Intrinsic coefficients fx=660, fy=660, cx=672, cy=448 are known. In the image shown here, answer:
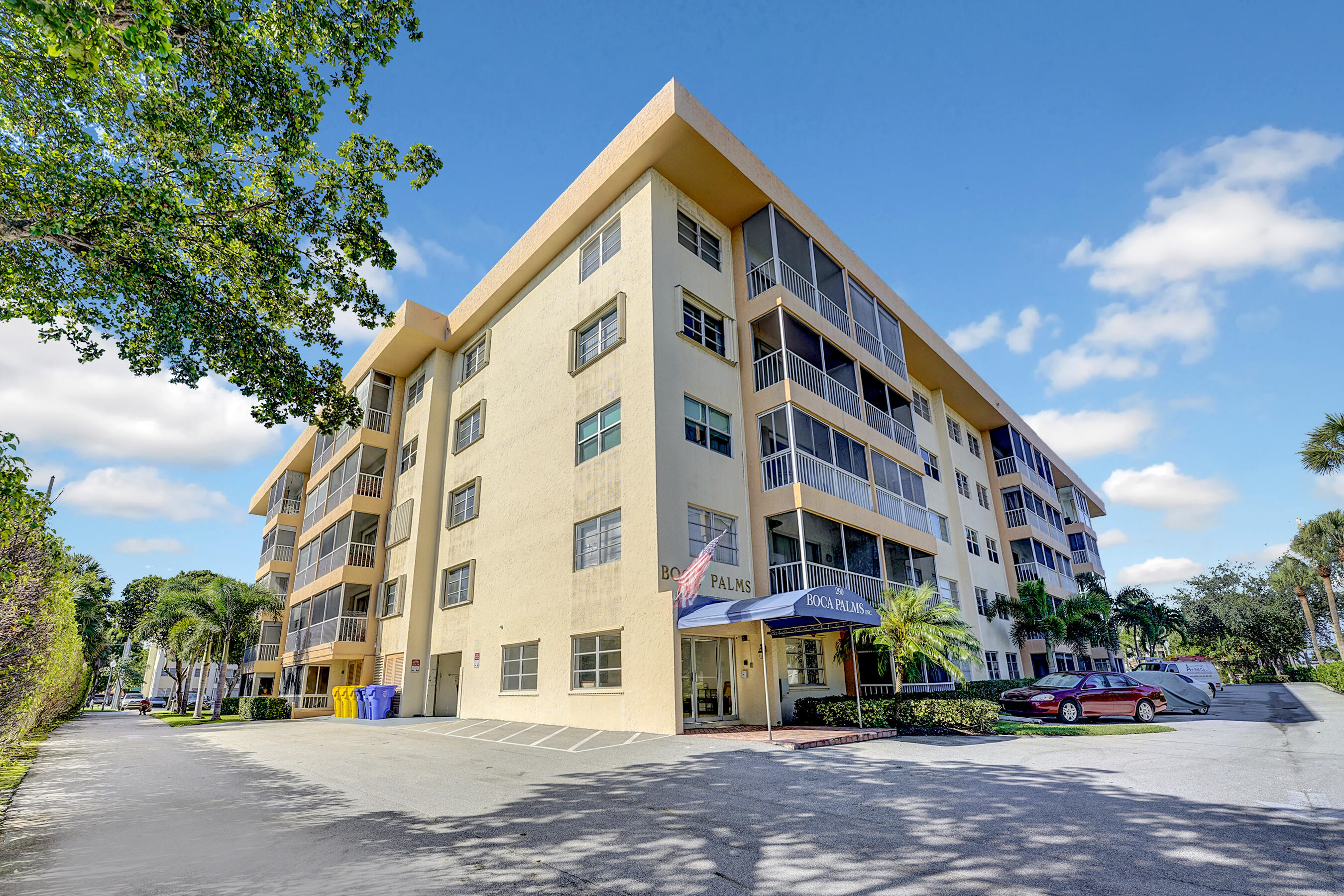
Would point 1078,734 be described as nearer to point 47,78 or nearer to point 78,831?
point 78,831

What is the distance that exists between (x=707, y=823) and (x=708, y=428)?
12.2m

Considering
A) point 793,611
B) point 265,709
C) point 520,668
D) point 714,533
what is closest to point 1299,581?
point 714,533

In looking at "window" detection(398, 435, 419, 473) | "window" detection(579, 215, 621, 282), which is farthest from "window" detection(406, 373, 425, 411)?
"window" detection(579, 215, 621, 282)

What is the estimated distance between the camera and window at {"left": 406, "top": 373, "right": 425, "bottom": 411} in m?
28.9

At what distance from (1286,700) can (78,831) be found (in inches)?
1487

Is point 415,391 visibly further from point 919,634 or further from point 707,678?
point 919,634

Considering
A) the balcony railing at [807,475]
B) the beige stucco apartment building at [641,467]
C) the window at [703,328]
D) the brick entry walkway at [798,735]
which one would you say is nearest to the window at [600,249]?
the beige stucco apartment building at [641,467]

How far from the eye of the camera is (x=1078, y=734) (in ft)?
48.4

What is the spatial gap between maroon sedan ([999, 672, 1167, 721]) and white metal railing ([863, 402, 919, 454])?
29.5 feet

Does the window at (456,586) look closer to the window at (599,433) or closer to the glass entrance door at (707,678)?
the window at (599,433)

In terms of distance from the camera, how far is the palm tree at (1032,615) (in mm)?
29250

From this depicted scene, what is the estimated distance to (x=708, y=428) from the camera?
18.1 meters

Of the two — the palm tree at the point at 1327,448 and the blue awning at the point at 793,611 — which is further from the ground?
the palm tree at the point at 1327,448

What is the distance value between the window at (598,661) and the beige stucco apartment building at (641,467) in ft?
0.29
